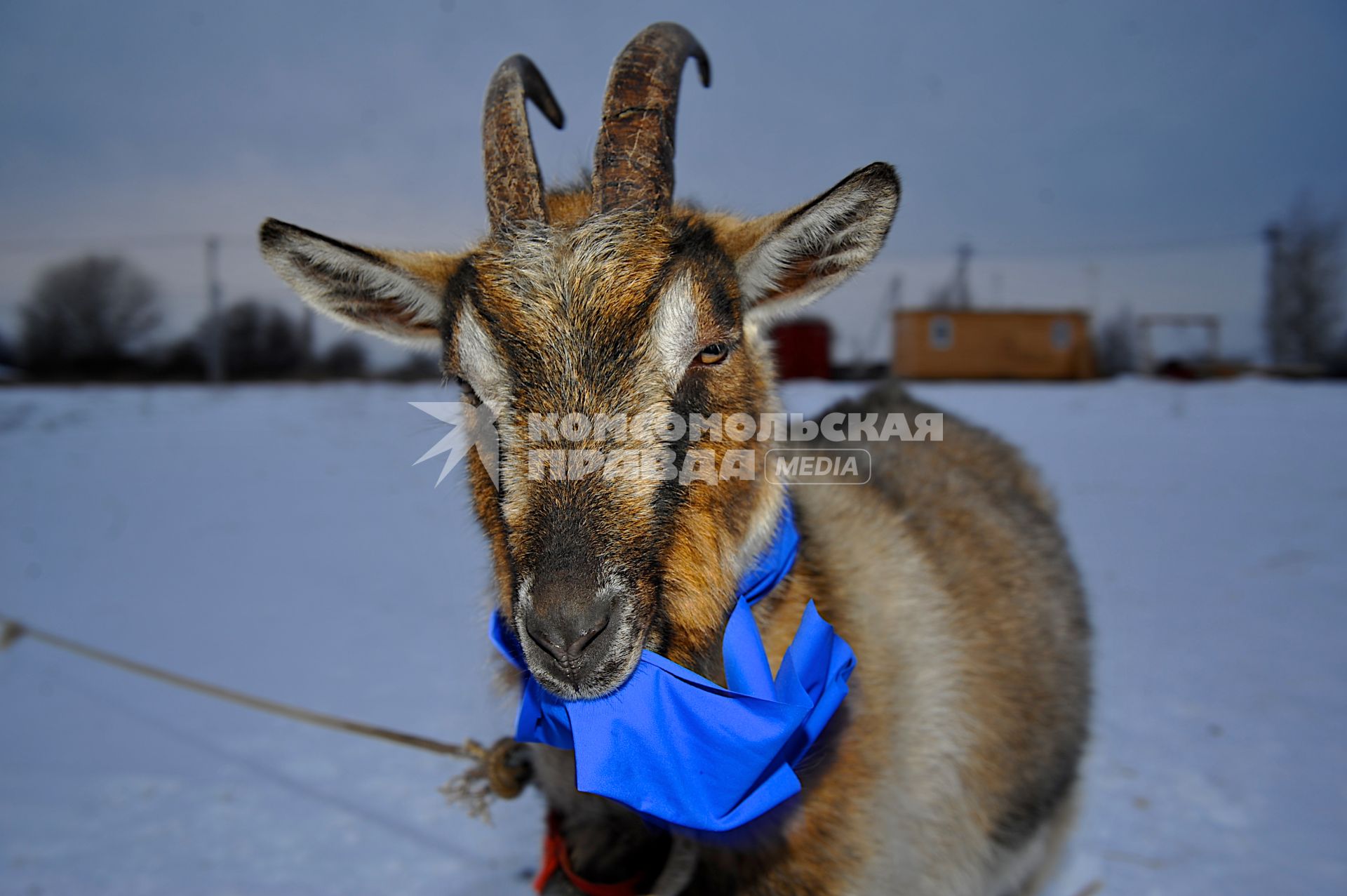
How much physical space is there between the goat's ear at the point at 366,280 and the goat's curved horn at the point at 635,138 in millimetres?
537

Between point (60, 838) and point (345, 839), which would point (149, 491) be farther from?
point (345, 839)

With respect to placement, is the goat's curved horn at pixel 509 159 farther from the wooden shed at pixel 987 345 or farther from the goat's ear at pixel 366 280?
the wooden shed at pixel 987 345

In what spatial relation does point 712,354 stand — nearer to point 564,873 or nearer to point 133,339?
point 564,873

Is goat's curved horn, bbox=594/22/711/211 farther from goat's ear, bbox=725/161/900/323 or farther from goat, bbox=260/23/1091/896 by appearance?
goat's ear, bbox=725/161/900/323

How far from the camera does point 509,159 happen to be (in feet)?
7.54

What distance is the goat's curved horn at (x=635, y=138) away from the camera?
7.23 feet

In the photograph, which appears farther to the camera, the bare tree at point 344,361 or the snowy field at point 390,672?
the bare tree at point 344,361

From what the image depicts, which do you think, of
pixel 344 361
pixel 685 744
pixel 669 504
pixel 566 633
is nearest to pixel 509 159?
pixel 669 504

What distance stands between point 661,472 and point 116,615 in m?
7.35

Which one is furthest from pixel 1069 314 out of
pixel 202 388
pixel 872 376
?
pixel 202 388

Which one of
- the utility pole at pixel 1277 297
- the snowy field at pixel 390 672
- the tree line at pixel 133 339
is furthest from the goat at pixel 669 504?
the utility pole at pixel 1277 297

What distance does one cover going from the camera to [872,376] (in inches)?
1041

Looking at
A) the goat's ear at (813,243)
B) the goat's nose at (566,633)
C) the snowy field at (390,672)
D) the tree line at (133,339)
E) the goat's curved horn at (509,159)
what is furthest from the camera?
the tree line at (133,339)

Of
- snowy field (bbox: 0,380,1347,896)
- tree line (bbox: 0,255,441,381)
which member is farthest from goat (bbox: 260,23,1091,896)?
tree line (bbox: 0,255,441,381)
